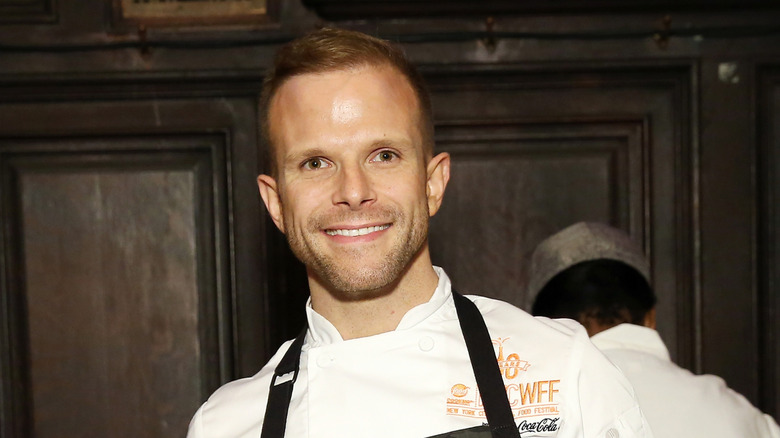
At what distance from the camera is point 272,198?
176cm

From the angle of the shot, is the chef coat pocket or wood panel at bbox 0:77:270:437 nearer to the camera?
the chef coat pocket

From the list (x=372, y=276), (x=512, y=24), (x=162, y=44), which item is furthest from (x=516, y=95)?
(x=372, y=276)

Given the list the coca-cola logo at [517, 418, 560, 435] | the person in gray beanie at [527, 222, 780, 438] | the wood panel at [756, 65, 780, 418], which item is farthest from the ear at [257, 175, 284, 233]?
the wood panel at [756, 65, 780, 418]

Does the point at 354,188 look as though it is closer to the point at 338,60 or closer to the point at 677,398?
the point at 338,60

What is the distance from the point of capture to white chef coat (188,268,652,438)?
1.54 meters

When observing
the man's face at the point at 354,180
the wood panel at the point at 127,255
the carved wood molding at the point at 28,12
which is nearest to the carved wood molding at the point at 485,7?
the wood panel at the point at 127,255

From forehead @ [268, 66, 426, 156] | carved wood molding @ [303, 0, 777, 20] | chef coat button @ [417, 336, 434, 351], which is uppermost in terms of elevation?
carved wood molding @ [303, 0, 777, 20]

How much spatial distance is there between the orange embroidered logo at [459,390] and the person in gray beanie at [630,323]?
55cm

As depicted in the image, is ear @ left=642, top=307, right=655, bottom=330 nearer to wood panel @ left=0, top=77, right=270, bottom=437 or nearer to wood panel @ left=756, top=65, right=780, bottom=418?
wood panel @ left=756, top=65, right=780, bottom=418

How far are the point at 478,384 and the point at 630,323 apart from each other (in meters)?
0.72

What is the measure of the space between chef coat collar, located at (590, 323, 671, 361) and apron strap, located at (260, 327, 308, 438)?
28.0 inches

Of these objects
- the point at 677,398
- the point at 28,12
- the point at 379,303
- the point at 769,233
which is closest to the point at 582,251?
the point at 677,398

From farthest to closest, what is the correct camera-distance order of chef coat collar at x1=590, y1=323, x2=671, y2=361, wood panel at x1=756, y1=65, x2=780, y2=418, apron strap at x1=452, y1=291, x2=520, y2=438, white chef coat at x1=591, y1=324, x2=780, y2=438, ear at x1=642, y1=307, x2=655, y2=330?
wood panel at x1=756, y1=65, x2=780, y2=418 → ear at x1=642, y1=307, x2=655, y2=330 → chef coat collar at x1=590, y1=323, x2=671, y2=361 → white chef coat at x1=591, y1=324, x2=780, y2=438 → apron strap at x1=452, y1=291, x2=520, y2=438

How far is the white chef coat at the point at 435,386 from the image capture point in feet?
5.06
